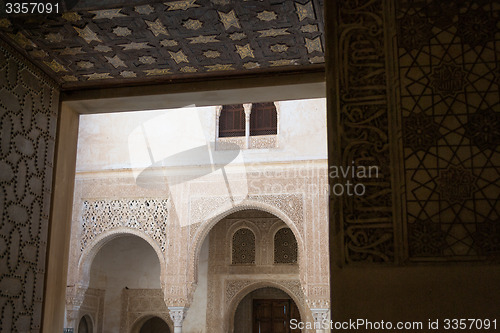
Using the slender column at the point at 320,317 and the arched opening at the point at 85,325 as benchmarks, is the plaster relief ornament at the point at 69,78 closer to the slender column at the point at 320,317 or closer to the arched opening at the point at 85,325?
the slender column at the point at 320,317

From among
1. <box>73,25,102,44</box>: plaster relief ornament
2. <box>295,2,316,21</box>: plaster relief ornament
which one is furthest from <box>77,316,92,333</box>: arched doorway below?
<box>295,2,316,21</box>: plaster relief ornament

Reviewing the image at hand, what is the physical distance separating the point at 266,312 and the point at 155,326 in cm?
223

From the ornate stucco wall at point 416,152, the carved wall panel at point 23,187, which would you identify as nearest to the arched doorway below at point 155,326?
the carved wall panel at point 23,187

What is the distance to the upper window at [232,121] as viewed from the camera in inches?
376

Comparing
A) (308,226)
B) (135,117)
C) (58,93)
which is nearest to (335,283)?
(58,93)

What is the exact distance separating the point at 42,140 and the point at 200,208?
5702mm

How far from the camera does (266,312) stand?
10781 millimetres

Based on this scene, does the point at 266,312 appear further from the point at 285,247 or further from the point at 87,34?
the point at 87,34

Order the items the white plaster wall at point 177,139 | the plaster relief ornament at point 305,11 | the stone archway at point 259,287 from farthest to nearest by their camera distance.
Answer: the stone archway at point 259,287, the white plaster wall at point 177,139, the plaster relief ornament at point 305,11

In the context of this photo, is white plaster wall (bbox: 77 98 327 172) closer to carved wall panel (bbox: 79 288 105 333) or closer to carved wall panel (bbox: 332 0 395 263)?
carved wall panel (bbox: 79 288 105 333)

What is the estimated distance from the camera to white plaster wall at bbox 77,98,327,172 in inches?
348

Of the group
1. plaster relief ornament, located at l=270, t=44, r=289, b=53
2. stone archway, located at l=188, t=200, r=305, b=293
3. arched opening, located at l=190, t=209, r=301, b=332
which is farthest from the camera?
arched opening, located at l=190, t=209, r=301, b=332

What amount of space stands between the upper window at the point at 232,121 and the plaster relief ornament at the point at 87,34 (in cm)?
654

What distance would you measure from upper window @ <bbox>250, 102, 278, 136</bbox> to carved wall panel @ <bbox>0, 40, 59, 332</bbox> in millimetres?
6263
